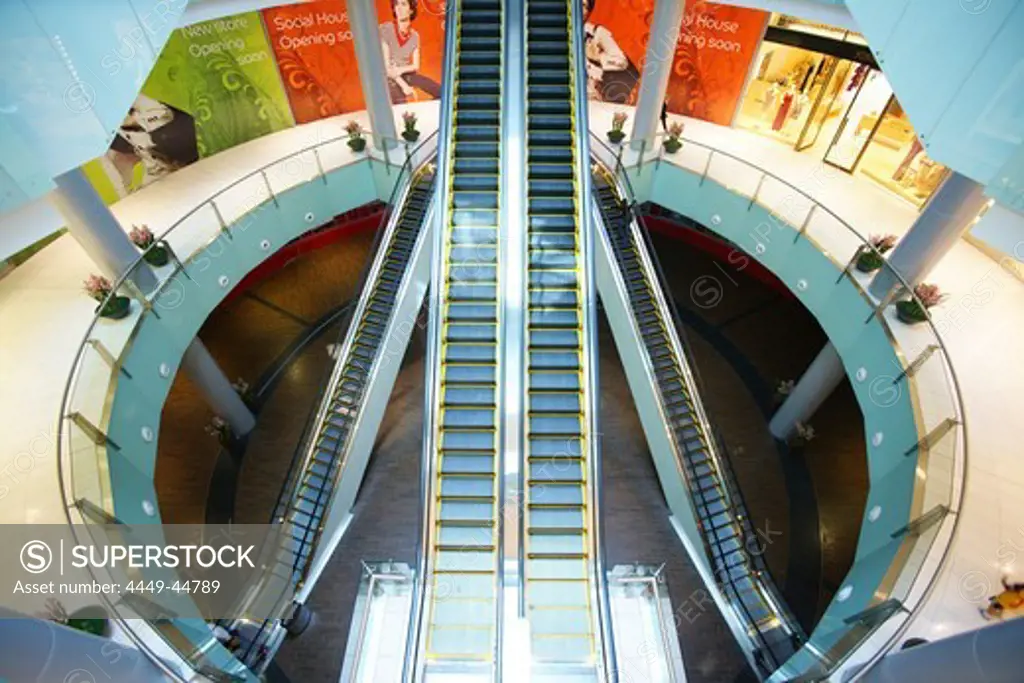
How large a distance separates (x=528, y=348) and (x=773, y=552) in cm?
738

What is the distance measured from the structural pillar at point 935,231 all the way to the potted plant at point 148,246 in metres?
12.8

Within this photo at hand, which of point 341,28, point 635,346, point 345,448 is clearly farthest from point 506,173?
point 341,28

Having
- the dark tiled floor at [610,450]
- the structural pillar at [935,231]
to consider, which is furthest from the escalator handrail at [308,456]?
the structural pillar at [935,231]

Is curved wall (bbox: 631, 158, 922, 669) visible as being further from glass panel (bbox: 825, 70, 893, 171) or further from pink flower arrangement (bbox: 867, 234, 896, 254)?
glass panel (bbox: 825, 70, 893, 171)

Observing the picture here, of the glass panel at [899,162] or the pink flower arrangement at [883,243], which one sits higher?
the glass panel at [899,162]

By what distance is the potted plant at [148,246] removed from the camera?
1094 cm

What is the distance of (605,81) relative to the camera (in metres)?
17.0

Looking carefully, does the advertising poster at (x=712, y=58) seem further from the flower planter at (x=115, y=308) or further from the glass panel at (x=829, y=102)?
the flower planter at (x=115, y=308)

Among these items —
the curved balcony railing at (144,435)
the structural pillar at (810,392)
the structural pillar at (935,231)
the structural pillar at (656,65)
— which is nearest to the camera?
the curved balcony railing at (144,435)

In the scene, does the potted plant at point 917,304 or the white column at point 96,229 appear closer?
the white column at point 96,229

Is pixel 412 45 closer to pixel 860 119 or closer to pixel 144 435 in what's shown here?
pixel 860 119

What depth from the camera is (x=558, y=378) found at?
9.87 m

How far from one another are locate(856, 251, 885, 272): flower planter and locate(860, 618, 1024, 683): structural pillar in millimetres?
7188

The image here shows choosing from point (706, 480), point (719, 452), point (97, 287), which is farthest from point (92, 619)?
point (719, 452)
